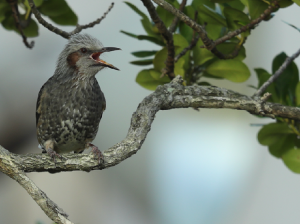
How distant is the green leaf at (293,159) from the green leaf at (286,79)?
34 cm

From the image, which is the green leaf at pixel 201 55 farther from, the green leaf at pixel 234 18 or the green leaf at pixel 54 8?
the green leaf at pixel 54 8

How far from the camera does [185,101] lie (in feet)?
7.31

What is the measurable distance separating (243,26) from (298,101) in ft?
2.37

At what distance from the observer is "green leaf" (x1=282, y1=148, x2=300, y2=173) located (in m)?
2.64

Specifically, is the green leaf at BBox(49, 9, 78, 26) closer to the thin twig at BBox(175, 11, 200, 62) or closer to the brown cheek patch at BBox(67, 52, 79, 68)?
the brown cheek patch at BBox(67, 52, 79, 68)

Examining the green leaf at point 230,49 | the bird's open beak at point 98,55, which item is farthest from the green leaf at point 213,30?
the bird's open beak at point 98,55

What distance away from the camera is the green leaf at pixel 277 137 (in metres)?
2.64

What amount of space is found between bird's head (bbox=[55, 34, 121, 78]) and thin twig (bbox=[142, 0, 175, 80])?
44 centimetres

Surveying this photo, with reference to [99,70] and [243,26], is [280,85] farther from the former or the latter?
[99,70]

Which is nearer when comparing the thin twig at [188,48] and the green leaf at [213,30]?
the thin twig at [188,48]

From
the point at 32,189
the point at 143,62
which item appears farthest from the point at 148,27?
the point at 32,189

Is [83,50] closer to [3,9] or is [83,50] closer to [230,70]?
[3,9]

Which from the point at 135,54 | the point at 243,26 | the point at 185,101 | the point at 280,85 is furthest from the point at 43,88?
A: the point at 280,85

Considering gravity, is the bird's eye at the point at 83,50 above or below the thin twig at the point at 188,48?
below
